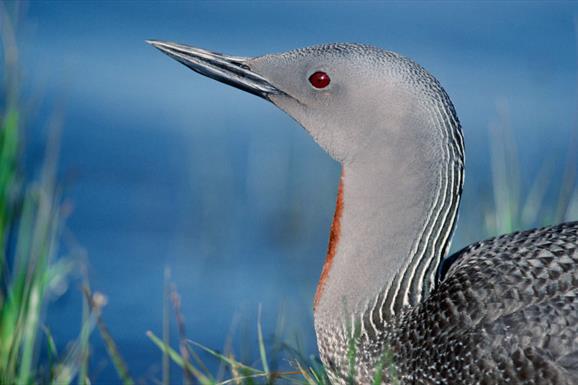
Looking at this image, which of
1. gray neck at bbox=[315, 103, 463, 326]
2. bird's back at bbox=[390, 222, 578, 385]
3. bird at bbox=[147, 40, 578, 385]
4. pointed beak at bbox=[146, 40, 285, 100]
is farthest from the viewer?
pointed beak at bbox=[146, 40, 285, 100]

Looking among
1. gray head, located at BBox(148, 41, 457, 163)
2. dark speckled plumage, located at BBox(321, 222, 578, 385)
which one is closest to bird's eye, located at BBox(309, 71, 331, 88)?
gray head, located at BBox(148, 41, 457, 163)

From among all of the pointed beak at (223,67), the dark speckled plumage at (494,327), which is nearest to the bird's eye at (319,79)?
the pointed beak at (223,67)

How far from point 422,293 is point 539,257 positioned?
41 cm

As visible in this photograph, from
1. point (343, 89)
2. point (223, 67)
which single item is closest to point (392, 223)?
point (343, 89)

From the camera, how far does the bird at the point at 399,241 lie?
3.92 meters

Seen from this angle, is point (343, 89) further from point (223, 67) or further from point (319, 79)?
point (223, 67)

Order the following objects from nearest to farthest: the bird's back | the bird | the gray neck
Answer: the bird's back → the bird → the gray neck

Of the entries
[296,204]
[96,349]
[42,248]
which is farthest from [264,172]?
[42,248]

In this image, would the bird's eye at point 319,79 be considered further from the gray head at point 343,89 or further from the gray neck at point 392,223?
Result: the gray neck at point 392,223

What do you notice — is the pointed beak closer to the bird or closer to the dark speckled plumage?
the bird

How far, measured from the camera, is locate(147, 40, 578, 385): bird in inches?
154

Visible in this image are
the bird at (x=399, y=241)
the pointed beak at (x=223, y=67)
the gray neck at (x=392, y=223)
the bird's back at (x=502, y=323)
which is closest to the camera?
the bird's back at (x=502, y=323)

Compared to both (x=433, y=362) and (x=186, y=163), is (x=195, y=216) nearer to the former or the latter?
(x=186, y=163)

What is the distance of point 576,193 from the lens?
615 cm
